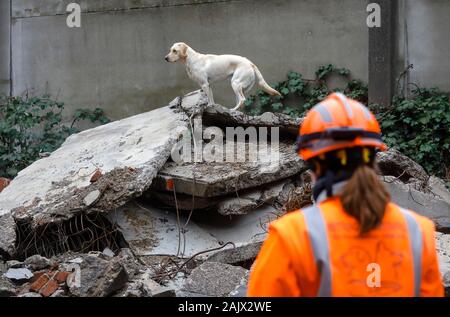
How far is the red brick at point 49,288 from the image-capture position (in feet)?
16.4

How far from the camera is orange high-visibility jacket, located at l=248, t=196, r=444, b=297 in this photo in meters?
1.98

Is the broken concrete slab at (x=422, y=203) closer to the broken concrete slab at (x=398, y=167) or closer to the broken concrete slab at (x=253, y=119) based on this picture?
the broken concrete slab at (x=398, y=167)

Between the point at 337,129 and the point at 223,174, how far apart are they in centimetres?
441

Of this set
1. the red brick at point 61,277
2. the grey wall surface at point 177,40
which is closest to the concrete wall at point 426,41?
the grey wall surface at point 177,40

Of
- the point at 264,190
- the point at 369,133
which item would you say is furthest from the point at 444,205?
the point at 369,133

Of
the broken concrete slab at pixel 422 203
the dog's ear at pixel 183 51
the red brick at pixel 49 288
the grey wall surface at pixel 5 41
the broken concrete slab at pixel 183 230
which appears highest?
the grey wall surface at pixel 5 41

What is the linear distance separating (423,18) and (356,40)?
1.01m

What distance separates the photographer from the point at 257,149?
23.2 ft

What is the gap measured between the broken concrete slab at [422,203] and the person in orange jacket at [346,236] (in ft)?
14.6

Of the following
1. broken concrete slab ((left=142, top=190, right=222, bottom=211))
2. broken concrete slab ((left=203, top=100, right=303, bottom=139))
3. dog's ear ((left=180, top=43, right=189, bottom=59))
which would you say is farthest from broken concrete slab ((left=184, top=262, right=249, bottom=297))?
dog's ear ((left=180, top=43, right=189, bottom=59))

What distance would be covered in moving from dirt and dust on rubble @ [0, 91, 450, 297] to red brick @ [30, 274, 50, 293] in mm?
24

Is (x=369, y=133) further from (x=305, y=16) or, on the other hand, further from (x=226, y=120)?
(x=305, y=16)

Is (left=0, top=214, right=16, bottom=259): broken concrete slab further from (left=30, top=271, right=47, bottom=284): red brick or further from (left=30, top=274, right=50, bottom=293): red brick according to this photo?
(left=30, top=274, right=50, bottom=293): red brick

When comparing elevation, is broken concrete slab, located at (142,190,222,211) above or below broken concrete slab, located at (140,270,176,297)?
above
